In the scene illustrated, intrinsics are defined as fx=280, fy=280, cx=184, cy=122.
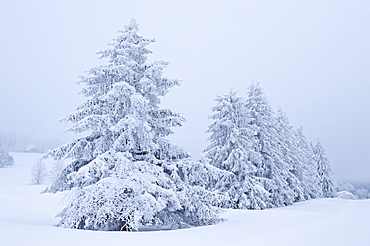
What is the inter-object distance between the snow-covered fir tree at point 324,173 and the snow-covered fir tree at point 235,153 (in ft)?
89.5

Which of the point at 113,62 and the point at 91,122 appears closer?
the point at 91,122

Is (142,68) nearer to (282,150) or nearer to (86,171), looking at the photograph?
(86,171)

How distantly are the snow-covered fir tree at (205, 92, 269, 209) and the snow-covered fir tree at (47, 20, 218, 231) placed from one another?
9.00 meters

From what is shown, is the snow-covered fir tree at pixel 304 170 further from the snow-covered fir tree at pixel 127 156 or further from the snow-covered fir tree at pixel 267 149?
the snow-covered fir tree at pixel 127 156

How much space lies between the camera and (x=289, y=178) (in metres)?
26.6

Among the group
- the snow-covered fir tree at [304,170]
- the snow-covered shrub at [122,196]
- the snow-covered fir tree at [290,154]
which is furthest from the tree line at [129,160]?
the snow-covered fir tree at [304,170]

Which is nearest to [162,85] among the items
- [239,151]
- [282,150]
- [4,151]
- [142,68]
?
[142,68]

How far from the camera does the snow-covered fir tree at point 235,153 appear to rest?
19875mm

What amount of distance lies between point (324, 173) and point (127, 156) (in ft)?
140

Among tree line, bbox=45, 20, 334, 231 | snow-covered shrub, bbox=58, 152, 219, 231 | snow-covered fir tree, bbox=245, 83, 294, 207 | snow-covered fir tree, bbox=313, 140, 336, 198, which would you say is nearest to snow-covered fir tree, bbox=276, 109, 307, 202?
snow-covered fir tree, bbox=245, 83, 294, 207

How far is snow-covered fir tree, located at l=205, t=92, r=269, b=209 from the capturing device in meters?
19.9

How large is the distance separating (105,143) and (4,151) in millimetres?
73918

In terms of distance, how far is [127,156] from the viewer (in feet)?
32.3

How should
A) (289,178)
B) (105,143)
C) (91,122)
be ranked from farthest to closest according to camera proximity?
(289,178) < (105,143) < (91,122)
